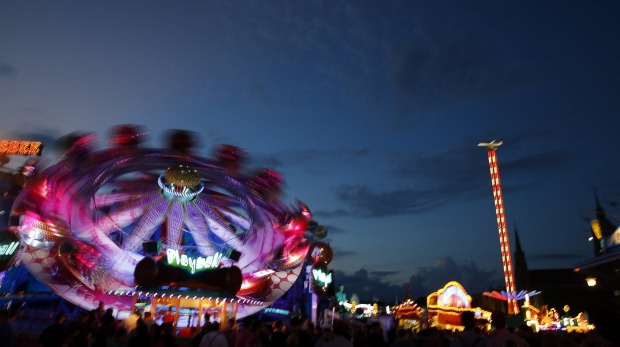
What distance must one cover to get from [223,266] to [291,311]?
21947 mm

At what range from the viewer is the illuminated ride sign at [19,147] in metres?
40.8

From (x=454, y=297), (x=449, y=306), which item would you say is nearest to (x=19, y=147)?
(x=449, y=306)

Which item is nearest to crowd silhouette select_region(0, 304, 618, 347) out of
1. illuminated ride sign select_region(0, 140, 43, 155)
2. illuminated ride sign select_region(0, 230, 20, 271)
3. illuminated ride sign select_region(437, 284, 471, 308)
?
illuminated ride sign select_region(0, 230, 20, 271)

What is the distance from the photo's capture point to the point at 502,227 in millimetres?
41062

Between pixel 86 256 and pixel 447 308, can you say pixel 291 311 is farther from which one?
pixel 86 256

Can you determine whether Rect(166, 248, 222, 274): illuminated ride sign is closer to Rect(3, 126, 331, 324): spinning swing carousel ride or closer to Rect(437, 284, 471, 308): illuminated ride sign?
Rect(3, 126, 331, 324): spinning swing carousel ride

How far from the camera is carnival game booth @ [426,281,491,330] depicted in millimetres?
34781

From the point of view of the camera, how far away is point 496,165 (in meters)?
44.2

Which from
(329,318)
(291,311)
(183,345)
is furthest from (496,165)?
(183,345)

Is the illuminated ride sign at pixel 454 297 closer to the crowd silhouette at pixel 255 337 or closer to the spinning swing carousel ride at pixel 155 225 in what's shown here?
the spinning swing carousel ride at pixel 155 225

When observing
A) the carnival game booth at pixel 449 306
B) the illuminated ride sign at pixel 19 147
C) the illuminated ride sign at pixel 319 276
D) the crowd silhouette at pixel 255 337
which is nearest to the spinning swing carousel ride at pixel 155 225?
the illuminated ride sign at pixel 319 276

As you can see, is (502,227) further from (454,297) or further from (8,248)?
(8,248)

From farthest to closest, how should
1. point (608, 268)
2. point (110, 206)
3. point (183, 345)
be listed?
1. point (110, 206)
2. point (608, 268)
3. point (183, 345)

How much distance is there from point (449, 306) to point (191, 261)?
72.5 ft
